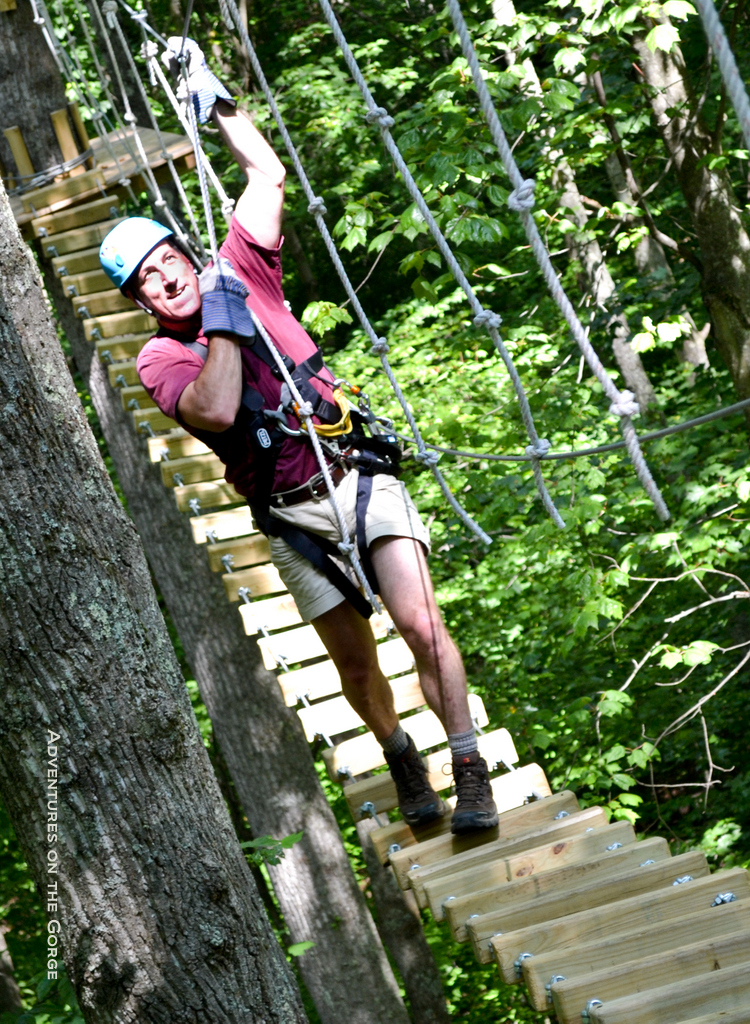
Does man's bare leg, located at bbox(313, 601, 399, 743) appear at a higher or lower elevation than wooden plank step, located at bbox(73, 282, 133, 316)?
lower

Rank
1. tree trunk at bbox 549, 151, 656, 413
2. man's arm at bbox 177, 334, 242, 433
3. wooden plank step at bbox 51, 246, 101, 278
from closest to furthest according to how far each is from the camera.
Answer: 1. man's arm at bbox 177, 334, 242, 433
2. wooden plank step at bbox 51, 246, 101, 278
3. tree trunk at bbox 549, 151, 656, 413

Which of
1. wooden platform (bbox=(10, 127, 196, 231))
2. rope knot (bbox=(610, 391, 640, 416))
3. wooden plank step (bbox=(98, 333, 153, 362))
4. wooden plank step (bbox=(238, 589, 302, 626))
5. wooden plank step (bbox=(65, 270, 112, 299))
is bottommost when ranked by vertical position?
wooden plank step (bbox=(238, 589, 302, 626))

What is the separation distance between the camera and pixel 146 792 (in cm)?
161

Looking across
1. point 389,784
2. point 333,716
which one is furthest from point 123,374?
point 389,784

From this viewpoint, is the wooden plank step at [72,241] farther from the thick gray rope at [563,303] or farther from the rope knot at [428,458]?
the thick gray rope at [563,303]

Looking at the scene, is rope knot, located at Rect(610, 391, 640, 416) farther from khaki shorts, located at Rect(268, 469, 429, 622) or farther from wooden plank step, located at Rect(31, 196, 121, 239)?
wooden plank step, located at Rect(31, 196, 121, 239)

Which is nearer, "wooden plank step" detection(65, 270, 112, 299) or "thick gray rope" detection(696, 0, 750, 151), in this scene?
"thick gray rope" detection(696, 0, 750, 151)

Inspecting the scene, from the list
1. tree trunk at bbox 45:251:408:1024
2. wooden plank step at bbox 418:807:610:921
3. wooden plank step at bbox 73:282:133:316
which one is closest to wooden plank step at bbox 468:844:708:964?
wooden plank step at bbox 418:807:610:921

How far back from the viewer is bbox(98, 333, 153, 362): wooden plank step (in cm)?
411

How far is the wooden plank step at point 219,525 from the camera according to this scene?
3.58 meters

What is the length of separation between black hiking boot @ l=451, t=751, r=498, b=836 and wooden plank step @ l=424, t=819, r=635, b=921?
0.08 m

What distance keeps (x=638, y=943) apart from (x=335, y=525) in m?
1.02

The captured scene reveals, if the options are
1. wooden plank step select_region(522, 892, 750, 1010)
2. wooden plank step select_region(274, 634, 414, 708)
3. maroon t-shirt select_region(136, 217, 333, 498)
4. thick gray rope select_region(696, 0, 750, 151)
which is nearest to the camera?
thick gray rope select_region(696, 0, 750, 151)

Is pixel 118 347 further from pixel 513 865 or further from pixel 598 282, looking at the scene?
pixel 513 865
